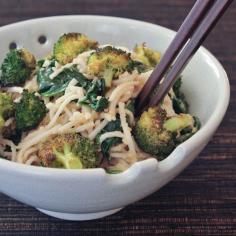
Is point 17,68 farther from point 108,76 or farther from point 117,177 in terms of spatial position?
point 117,177

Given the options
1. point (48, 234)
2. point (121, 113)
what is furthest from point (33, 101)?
point (48, 234)

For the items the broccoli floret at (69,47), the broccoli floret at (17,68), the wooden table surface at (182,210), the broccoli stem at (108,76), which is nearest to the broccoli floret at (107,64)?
the broccoli stem at (108,76)

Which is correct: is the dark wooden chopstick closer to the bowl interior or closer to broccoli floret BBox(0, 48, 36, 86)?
the bowl interior

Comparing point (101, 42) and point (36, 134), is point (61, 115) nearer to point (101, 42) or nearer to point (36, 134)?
point (36, 134)

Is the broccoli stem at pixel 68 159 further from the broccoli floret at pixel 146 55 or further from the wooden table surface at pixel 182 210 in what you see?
the broccoli floret at pixel 146 55

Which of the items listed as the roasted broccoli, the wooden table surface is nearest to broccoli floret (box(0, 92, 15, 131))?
the wooden table surface
